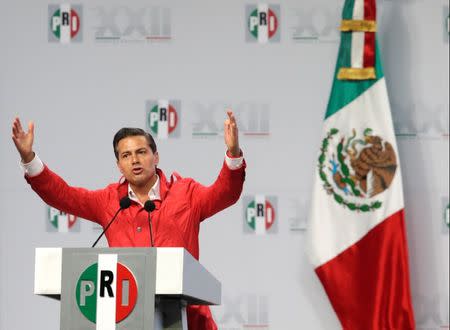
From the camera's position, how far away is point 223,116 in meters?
5.29

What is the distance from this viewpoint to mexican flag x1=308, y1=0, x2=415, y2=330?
5062 millimetres

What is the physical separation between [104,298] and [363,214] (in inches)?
122

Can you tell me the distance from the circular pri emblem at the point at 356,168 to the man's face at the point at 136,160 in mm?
2098

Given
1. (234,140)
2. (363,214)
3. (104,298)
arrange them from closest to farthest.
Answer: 1. (104,298)
2. (234,140)
3. (363,214)

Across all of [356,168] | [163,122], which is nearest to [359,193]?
[356,168]

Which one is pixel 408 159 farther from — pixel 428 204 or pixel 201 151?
pixel 201 151

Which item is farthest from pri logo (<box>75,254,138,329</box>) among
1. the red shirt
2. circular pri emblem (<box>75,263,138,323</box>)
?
the red shirt

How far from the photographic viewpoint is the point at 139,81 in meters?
5.35

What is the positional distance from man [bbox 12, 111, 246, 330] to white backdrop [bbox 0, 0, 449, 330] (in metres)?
1.91

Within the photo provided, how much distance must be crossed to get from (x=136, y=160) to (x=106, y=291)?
1.01 m

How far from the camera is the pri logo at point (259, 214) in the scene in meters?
5.23

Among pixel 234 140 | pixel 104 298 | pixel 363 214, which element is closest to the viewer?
pixel 104 298

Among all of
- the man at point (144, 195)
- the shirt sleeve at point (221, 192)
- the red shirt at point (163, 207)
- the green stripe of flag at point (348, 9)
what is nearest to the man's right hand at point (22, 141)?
the man at point (144, 195)

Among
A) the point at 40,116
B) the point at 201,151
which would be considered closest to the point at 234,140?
the point at 201,151
